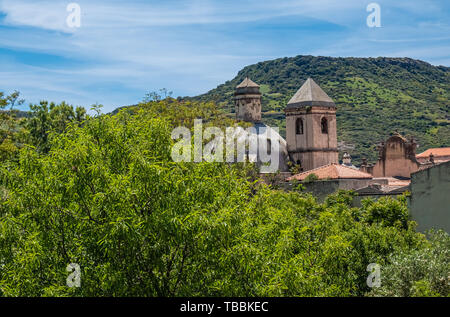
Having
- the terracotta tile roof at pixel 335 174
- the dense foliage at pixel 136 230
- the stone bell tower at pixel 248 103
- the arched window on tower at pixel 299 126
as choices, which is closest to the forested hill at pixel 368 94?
the arched window on tower at pixel 299 126

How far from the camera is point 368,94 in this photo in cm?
13375

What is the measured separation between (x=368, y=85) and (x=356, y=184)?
96.9 metres

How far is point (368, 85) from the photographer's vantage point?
138 metres

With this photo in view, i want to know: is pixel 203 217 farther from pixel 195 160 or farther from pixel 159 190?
pixel 195 160

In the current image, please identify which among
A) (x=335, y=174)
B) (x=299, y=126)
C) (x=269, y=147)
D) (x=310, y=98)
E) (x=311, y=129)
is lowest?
(x=335, y=174)

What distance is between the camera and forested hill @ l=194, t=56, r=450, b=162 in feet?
367

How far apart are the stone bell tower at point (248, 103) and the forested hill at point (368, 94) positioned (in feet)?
155

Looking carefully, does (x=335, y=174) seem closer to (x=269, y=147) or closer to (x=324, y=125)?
(x=269, y=147)

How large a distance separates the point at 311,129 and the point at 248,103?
214 inches

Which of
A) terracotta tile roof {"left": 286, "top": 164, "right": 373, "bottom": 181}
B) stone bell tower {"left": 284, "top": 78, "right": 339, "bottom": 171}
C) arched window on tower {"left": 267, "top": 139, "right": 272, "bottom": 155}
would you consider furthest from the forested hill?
terracotta tile roof {"left": 286, "top": 164, "right": 373, "bottom": 181}

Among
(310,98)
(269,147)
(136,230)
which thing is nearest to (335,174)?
(269,147)

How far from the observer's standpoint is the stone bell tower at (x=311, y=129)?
54.3m
